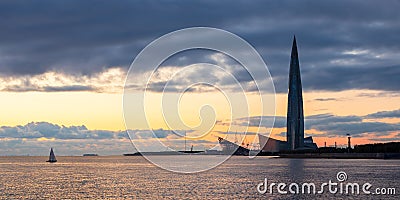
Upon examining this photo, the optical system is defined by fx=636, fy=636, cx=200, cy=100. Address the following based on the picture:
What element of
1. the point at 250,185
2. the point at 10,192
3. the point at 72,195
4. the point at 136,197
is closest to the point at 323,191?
the point at 250,185

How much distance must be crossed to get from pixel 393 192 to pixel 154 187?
42603mm

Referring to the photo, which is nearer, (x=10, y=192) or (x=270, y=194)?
(x=270, y=194)

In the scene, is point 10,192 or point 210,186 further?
point 210,186

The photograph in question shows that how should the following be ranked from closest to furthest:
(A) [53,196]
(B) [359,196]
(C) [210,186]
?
(B) [359,196], (A) [53,196], (C) [210,186]

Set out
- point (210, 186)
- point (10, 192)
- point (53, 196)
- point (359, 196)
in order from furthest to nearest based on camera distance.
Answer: point (210, 186) → point (10, 192) → point (53, 196) → point (359, 196)

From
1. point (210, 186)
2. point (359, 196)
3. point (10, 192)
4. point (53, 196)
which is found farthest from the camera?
point (210, 186)

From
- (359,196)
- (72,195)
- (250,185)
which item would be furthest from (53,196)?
(359,196)

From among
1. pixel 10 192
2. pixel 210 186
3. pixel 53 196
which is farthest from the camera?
pixel 210 186

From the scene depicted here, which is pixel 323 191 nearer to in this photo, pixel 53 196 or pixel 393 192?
pixel 393 192

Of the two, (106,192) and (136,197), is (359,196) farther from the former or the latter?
(106,192)

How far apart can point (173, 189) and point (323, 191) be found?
2607cm

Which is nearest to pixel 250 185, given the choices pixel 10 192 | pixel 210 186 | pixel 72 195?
pixel 210 186

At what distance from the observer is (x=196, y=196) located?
322ft

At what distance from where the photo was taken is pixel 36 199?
98188mm
